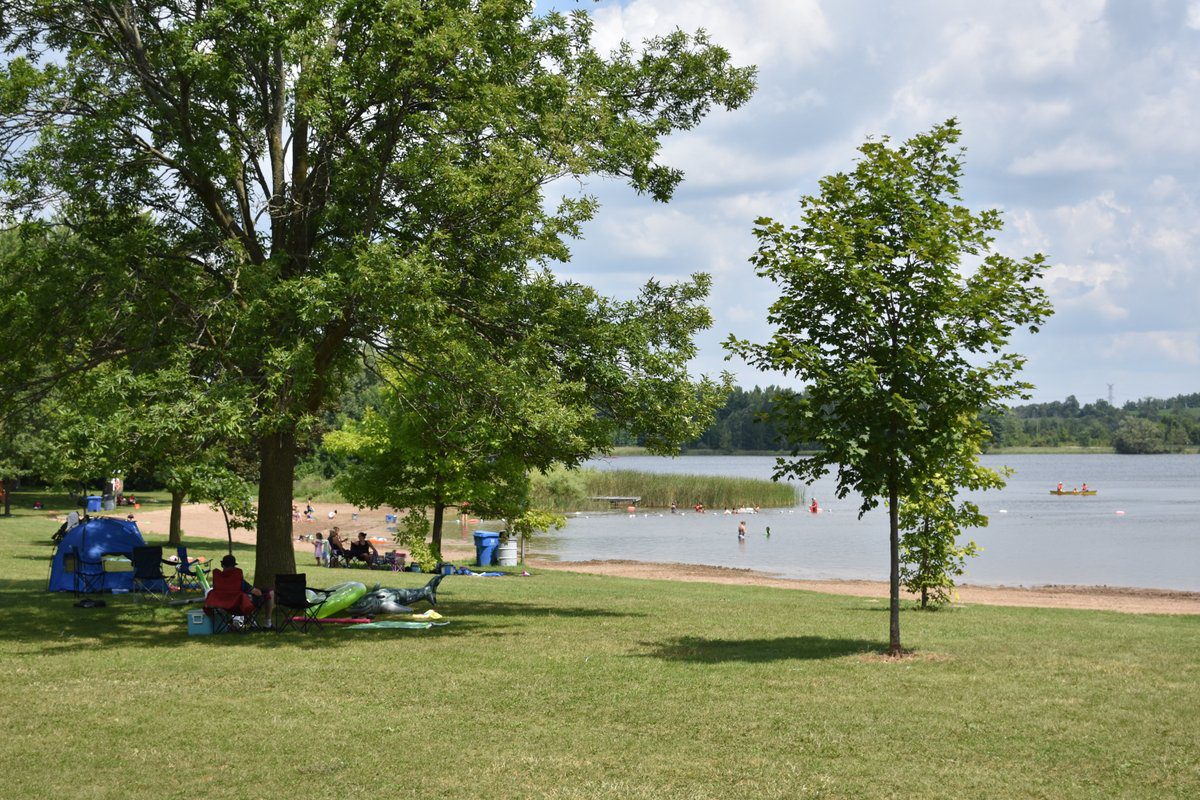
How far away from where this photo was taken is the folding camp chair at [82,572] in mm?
18761

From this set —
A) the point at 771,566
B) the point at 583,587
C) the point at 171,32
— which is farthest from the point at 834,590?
the point at 171,32

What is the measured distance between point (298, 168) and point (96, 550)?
7.91 metres

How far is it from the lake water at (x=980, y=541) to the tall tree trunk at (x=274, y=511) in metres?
21.3

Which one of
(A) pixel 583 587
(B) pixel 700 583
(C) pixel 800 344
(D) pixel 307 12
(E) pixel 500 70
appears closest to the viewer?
(C) pixel 800 344

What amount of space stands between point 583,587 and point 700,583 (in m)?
4.63

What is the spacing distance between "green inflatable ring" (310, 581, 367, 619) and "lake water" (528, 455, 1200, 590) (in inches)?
820

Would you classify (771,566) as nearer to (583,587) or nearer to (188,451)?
(583,587)

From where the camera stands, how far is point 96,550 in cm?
1930

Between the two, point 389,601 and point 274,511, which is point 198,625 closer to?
point 274,511

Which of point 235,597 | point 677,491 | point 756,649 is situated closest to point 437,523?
point 235,597

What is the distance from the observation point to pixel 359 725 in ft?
30.5

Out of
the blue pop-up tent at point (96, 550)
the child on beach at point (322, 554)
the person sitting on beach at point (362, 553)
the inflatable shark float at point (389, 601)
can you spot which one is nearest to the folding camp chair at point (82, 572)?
the blue pop-up tent at point (96, 550)

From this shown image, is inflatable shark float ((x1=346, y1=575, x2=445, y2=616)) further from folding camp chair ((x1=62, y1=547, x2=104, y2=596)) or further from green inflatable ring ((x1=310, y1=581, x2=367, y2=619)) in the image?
folding camp chair ((x1=62, y1=547, x2=104, y2=596))

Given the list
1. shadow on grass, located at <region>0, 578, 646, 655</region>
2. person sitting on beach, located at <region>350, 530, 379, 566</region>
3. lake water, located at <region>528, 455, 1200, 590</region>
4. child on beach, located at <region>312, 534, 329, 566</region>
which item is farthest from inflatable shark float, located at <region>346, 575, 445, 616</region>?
lake water, located at <region>528, 455, 1200, 590</region>
